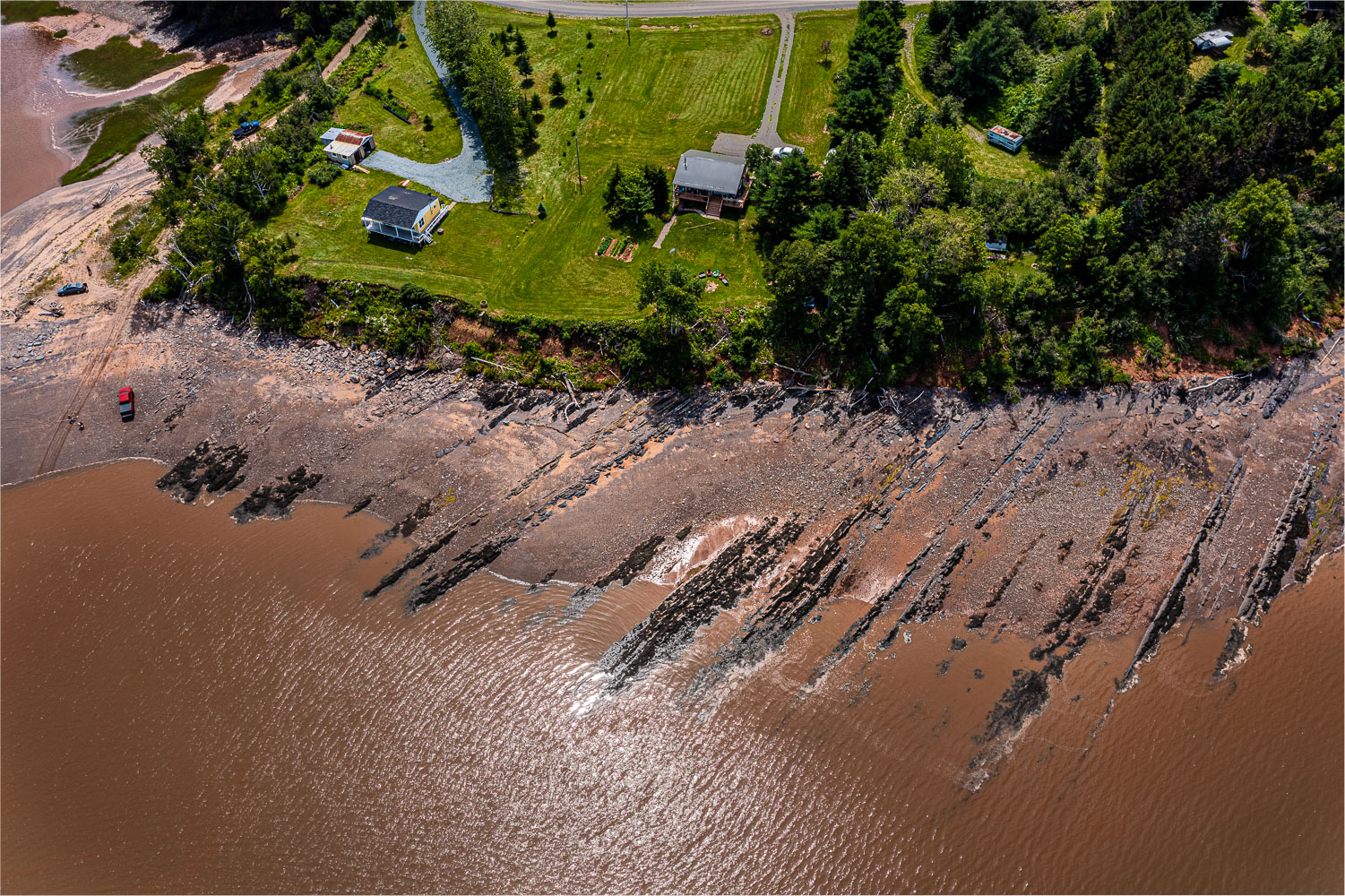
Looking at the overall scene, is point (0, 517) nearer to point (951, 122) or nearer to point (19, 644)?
point (19, 644)

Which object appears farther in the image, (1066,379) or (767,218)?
(767,218)

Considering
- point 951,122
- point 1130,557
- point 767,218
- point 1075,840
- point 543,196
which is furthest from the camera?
point 951,122

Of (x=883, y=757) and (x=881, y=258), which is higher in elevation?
(x=881, y=258)

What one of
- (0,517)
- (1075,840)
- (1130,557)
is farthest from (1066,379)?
(0,517)

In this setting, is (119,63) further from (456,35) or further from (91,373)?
(91,373)

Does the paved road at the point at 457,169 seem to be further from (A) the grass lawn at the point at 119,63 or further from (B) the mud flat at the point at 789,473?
(A) the grass lawn at the point at 119,63

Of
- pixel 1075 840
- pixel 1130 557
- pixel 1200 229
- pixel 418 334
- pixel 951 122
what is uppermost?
pixel 951 122

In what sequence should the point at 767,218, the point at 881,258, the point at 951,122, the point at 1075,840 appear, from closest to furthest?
the point at 1075,840 < the point at 881,258 < the point at 767,218 < the point at 951,122

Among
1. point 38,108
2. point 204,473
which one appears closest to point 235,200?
point 204,473
